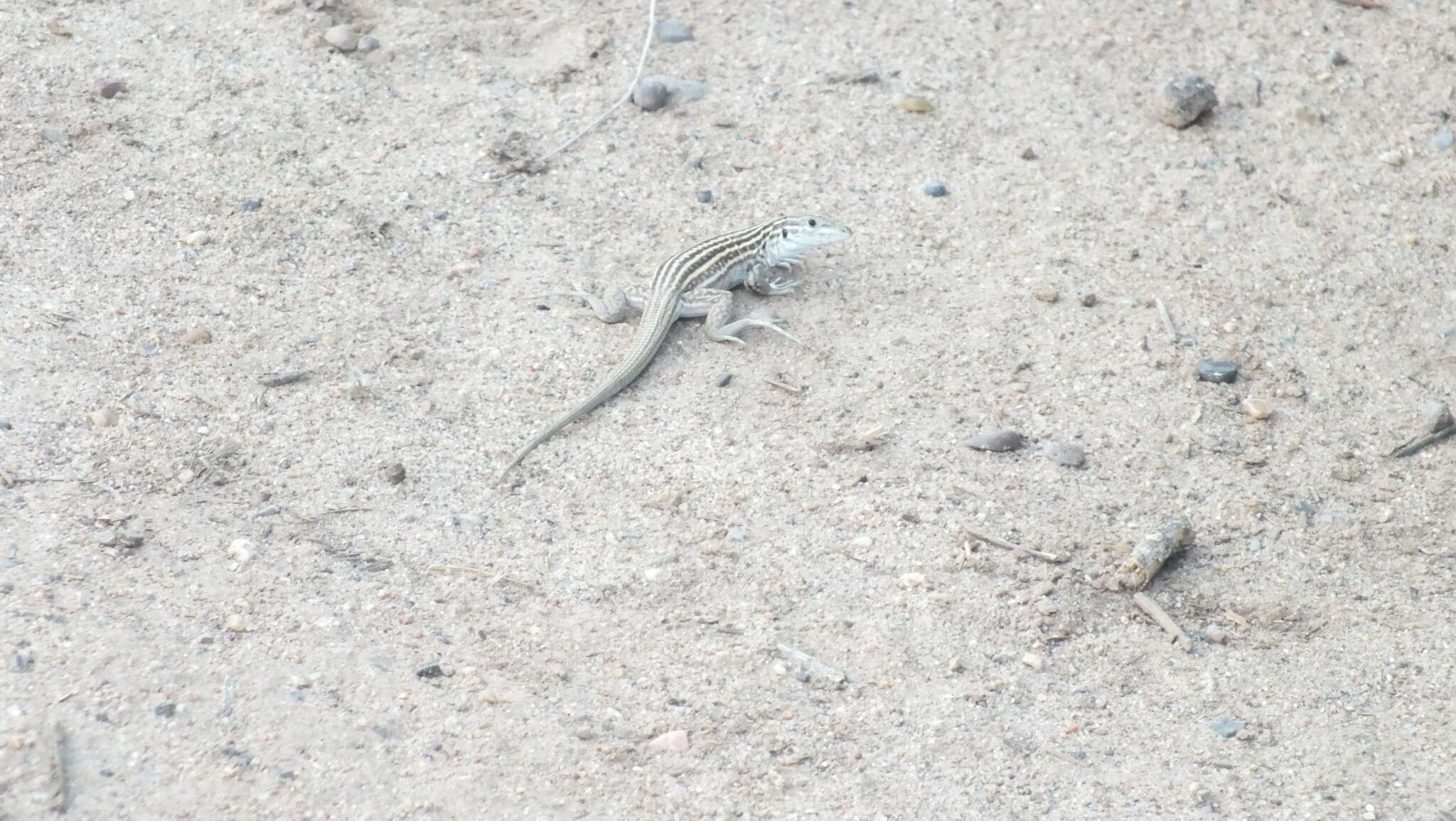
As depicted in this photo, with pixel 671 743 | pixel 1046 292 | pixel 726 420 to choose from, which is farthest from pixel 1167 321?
pixel 671 743

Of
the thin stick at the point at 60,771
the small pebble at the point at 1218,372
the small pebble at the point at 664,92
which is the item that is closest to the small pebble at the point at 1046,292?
the small pebble at the point at 1218,372

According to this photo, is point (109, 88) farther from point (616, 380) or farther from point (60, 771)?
point (60, 771)

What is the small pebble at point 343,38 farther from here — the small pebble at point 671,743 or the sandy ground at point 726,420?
the small pebble at point 671,743

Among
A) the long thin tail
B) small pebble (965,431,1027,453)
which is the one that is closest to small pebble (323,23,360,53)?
the long thin tail

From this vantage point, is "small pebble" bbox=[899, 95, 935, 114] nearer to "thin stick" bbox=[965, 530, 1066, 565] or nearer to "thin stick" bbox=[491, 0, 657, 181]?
"thin stick" bbox=[491, 0, 657, 181]

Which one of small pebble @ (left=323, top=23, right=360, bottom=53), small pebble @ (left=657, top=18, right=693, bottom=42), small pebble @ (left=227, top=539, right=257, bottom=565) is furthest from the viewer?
small pebble @ (left=657, top=18, right=693, bottom=42)

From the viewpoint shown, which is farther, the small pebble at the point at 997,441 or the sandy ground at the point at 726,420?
the small pebble at the point at 997,441

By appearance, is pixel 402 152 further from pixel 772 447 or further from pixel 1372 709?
pixel 1372 709
